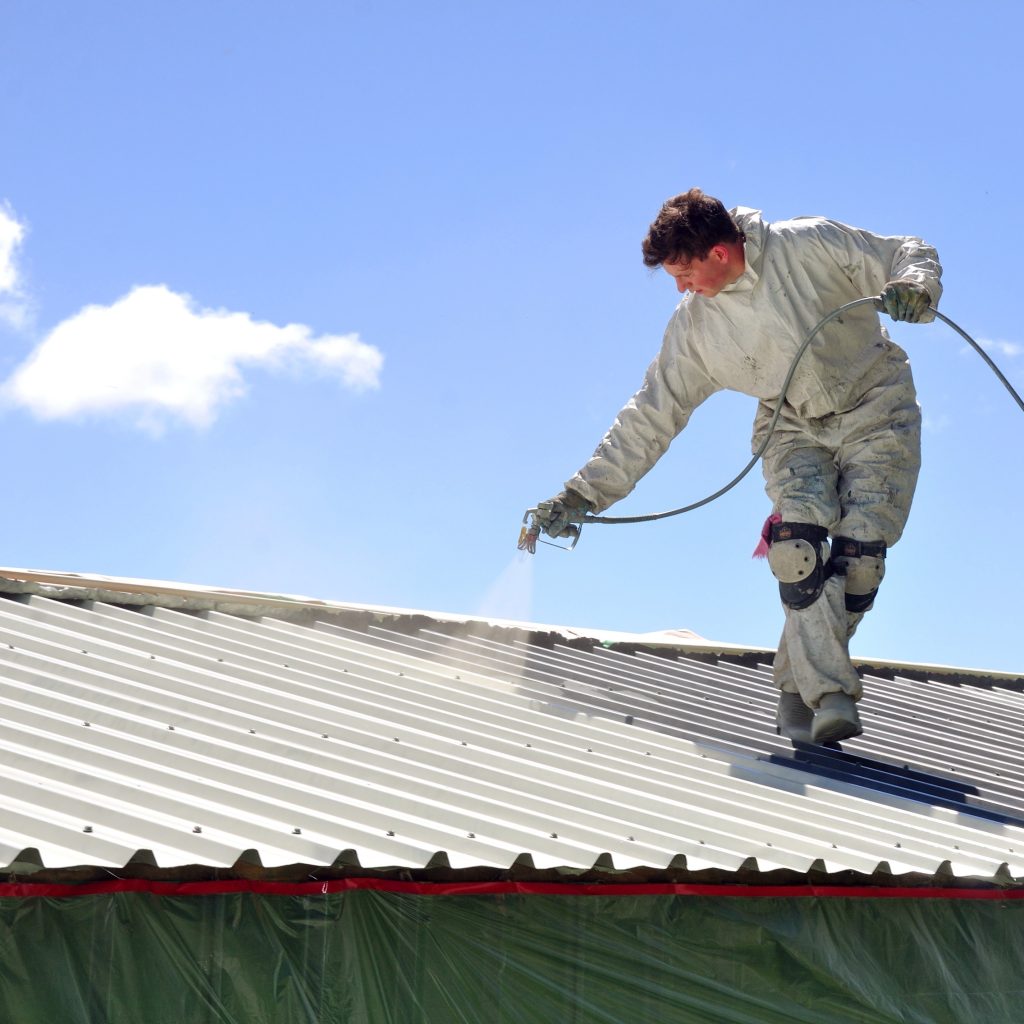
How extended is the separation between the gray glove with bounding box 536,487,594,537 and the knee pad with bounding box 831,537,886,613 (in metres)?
1.01

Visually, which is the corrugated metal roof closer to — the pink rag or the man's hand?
the pink rag

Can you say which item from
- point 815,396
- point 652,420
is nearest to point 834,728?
point 815,396

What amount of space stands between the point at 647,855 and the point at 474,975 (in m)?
0.49

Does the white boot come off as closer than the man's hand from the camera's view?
No

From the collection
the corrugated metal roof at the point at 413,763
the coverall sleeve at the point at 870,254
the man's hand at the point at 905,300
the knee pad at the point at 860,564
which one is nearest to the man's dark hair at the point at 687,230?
the coverall sleeve at the point at 870,254

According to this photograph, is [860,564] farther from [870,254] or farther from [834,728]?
[870,254]

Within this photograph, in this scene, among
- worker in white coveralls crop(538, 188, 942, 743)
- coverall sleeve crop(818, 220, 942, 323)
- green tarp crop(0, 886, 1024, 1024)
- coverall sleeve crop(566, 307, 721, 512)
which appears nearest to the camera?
green tarp crop(0, 886, 1024, 1024)

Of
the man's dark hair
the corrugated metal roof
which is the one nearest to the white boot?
the corrugated metal roof

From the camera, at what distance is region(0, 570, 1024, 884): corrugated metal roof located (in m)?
3.03

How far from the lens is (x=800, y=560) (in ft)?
17.3

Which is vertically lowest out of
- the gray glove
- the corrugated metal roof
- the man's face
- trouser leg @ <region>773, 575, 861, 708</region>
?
the corrugated metal roof

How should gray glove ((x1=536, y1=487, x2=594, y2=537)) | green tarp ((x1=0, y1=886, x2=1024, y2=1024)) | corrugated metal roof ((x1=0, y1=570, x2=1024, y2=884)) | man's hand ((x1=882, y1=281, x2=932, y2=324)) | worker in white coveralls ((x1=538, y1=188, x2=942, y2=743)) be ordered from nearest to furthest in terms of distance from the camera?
green tarp ((x1=0, y1=886, x2=1024, y2=1024)) → corrugated metal roof ((x1=0, y1=570, x2=1024, y2=884)) → man's hand ((x1=882, y1=281, x2=932, y2=324)) → worker in white coveralls ((x1=538, y1=188, x2=942, y2=743)) → gray glove ((x1=536, y1=487, x2=594, y2=537))

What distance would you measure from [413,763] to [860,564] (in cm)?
220

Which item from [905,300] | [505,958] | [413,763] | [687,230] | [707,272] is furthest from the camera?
[707,272]
